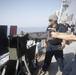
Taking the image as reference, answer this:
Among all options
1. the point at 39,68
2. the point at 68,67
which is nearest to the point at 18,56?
the point at 68,67

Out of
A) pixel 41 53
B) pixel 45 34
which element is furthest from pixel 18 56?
Answer: pixel 41 53

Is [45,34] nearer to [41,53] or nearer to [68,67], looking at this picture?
[68,67]

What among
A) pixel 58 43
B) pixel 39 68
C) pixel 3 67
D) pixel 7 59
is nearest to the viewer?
pixel 3 67

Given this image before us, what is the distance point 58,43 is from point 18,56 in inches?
60.6

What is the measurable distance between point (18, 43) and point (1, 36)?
38 centimetres

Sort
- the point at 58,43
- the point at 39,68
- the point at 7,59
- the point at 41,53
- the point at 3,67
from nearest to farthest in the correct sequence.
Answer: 1. the point at 3,67
2. the point at 7,59
3. the point at 58,43
4. the point at 39,68
5. the point at 41,53

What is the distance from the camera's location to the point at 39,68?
553cm

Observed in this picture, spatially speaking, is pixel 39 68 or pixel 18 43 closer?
pixel 18 43

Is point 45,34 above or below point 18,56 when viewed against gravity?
above

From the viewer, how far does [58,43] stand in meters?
4.89

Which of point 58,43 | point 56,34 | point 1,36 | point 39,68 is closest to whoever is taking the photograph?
point 56,34

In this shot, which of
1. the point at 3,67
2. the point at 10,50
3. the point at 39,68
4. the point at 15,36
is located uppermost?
the point at 15,36

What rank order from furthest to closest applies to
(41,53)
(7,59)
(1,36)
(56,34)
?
(41,53) < (7,59) < (1,36) < (56,34)

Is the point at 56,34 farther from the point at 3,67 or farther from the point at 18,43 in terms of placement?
the point at 3,67
